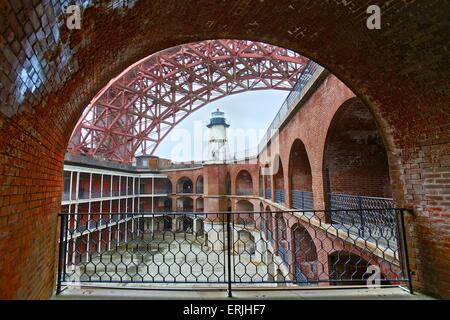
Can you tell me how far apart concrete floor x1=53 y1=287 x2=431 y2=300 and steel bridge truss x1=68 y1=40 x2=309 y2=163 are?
56.5 ft

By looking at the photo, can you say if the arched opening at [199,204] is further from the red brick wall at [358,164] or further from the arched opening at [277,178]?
the red brick wall at [358,164]

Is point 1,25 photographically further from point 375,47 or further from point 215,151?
point 215,151

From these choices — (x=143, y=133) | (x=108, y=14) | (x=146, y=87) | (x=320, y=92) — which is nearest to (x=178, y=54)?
(x=146, y=87)

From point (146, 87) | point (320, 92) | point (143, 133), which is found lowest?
point (320, 92)

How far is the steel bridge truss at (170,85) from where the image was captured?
1836 cm

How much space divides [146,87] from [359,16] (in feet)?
66.0

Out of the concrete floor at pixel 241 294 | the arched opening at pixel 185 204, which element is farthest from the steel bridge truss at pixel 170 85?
the concrete floor at pixel 241 294

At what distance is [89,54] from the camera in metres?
2.12

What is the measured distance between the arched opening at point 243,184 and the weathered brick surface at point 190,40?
59.3 ft

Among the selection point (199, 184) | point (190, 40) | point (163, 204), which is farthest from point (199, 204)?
point (190, 40)

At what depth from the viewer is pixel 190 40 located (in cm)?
321

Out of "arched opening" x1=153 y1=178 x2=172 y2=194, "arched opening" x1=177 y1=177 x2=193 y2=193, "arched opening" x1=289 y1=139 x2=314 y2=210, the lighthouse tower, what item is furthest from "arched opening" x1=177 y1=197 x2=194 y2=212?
"arched opening" x1=289 y1=139 x2=314 y2=210

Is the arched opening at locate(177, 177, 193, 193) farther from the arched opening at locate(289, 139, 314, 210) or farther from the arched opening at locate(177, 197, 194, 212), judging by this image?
the arched opening at locate(289, 139, 314, 210)

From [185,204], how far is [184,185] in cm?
224
